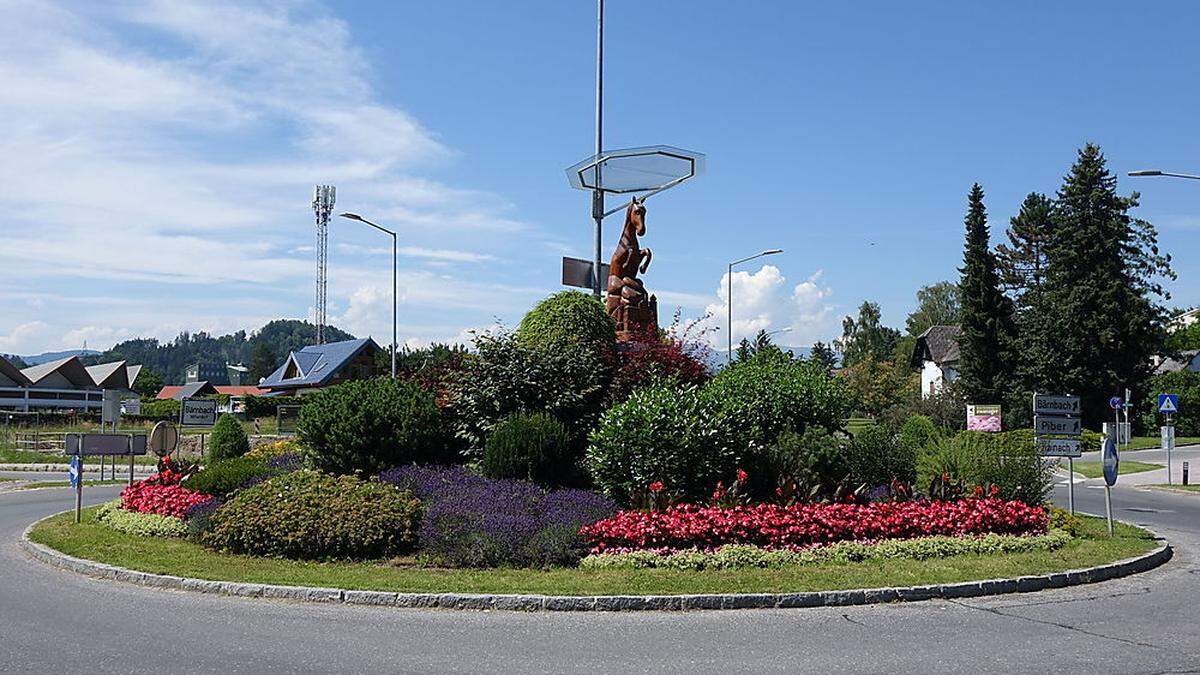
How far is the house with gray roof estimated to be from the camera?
75875mm

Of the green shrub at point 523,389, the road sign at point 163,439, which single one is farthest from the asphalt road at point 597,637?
the road sign at point 163,439

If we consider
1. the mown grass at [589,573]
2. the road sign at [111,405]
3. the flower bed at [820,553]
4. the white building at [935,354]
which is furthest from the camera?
the white building at [935,354]


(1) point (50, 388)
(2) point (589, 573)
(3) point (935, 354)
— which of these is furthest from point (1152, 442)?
(1) point (50, 388)

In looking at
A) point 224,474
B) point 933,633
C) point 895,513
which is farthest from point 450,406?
point 933,633

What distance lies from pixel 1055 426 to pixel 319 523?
10.5 meters

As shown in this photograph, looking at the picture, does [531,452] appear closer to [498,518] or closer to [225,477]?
[498,518]

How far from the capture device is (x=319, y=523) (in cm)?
1253

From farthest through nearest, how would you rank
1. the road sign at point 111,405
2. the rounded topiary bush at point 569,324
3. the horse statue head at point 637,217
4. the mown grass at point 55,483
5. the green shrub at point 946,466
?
the mown grass at point 55,483 < the road sign at point 111,405 < the horse statue head at point 637,217 < the rounded topiary bush at point 569,324 < the green shrub at point 946,466

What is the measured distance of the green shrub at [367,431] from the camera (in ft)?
53.1

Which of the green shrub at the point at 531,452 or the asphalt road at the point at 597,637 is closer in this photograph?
the asphalt road at the point at 597,637

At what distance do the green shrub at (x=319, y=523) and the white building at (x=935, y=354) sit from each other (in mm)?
73855

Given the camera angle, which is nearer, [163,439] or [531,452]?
[531,452]

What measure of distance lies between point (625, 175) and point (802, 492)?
7846 millimetres

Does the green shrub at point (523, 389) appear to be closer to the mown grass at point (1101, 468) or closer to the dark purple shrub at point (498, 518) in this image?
the dark purple shrub at point (498, 518)
